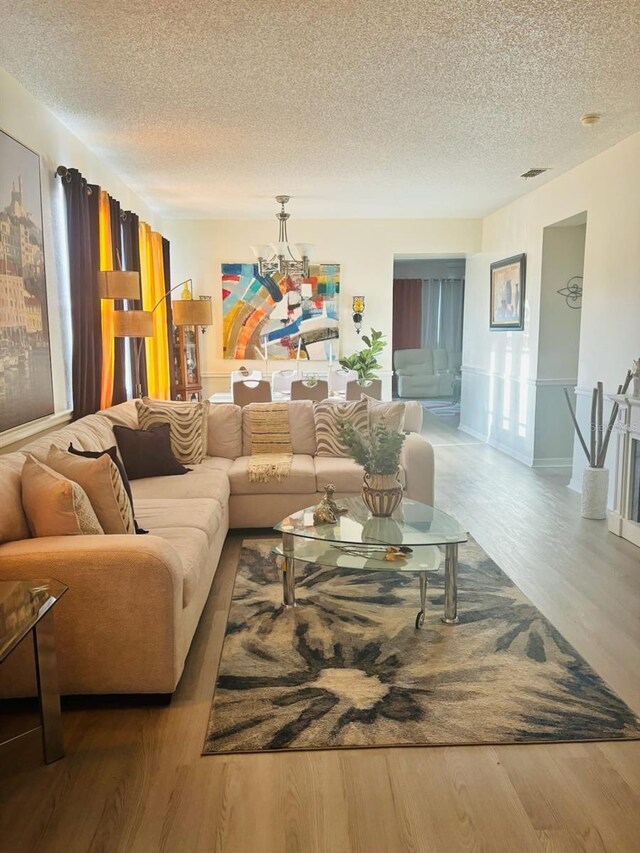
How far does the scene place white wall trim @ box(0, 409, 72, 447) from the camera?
3.47 m

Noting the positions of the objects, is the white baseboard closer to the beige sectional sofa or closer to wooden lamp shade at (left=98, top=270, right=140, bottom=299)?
wooden lamp shade at (left=98, top=270, right=140, bottom=299)


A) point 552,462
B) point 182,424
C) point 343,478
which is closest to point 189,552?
point 343,478

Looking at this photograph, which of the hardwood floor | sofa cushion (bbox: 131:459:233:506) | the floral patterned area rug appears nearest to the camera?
the hardwood floor

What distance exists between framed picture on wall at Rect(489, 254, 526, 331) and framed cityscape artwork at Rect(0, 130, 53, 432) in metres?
4.69

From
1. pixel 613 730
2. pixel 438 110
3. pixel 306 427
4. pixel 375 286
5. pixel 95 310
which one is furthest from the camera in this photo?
pixel 375 286

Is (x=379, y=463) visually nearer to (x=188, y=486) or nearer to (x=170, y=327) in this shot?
(x=188, y=486)

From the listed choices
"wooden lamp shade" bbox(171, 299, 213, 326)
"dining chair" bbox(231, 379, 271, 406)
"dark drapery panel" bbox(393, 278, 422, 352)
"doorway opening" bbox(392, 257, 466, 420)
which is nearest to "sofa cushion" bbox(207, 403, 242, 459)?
"dining chair" bbox(231, 379, 271, 406)

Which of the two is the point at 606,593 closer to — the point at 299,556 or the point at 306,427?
the point at 299,556

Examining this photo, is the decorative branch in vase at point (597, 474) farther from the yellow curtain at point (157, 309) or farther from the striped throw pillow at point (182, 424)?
the yellow curtain at point (157, 309)

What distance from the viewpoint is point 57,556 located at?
234cm

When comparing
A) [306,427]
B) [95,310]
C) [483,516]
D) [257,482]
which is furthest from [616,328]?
[95,310]

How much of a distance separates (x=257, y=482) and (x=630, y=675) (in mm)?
2482

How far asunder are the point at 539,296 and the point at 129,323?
3861 mm

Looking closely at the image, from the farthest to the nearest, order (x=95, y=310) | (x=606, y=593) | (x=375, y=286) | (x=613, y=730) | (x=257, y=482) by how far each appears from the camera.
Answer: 1. (x=375, y=286)
2. (x=95, y=310)
3. (x=257, y=482)
4. (x=606, y=593)
5. (x=613, y=730)
